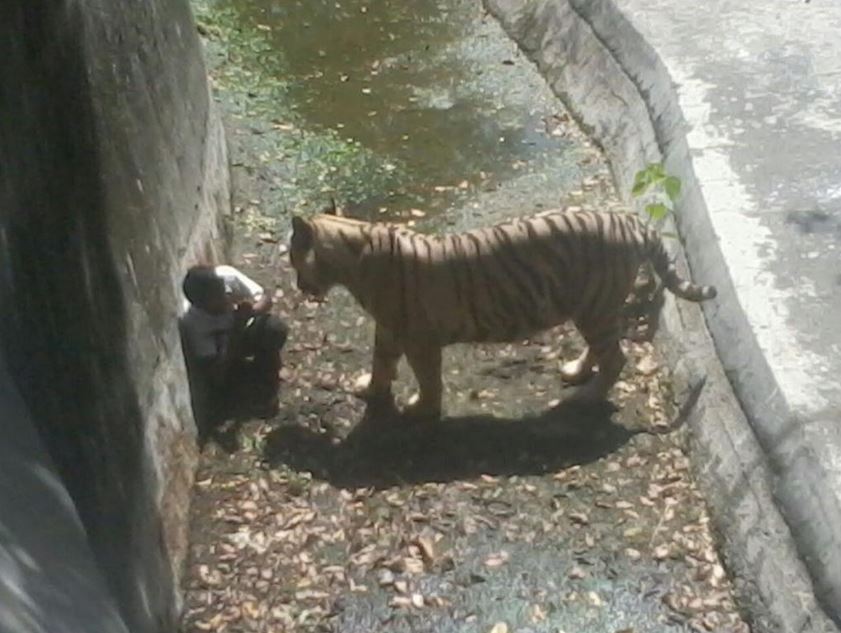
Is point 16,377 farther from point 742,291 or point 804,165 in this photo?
point 804,165

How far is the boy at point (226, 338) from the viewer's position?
5.64 m

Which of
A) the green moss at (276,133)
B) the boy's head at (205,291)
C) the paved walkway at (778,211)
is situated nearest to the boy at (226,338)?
the boy's head at (205,291)

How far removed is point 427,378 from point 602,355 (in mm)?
706

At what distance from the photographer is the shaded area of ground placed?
4895 mm

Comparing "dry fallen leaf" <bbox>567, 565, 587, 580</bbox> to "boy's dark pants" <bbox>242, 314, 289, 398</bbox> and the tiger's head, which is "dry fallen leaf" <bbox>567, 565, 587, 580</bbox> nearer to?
the tiger's head

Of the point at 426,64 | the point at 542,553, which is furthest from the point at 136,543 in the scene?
the point at 426,64

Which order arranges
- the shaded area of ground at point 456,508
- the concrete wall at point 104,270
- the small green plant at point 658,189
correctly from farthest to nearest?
the small green plant at point 658,189
the shaded area of ground at point 456,508
the concrete wall at point 104,270

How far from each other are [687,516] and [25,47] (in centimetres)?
286

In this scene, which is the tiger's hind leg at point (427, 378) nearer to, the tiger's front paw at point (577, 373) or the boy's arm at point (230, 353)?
the tiger's front paw at point (577, 373)

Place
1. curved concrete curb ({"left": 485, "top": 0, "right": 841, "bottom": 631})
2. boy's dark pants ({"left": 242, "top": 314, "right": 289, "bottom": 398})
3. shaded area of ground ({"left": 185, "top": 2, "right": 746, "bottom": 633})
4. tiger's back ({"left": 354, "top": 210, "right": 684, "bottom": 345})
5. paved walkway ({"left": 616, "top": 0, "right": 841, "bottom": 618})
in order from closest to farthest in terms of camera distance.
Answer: curved concrete curb ({"left": 485, "top": 0, "right": 841, "bottom": 631}) < paved walkway ({"left": 616, "top": 0, "right": 841, "bottom": 618}) < shaded area of ground ({"left": 185, "top": 2, "right": 746, "bottom": 633}) < tiger's back ({"left": 354, "top": 210, "right": 684, "bottom": 345}) < boy's dark pants ({"left": 242, "top": 314, "right": 289, "bottom": 398})

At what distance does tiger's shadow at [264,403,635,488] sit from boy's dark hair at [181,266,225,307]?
592mm

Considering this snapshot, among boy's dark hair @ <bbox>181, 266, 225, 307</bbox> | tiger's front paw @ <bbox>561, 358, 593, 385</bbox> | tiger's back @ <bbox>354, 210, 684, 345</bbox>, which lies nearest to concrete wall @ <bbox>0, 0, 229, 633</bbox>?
boy's dark hair @ <bbox>181, 266, 225, 307</bbox>

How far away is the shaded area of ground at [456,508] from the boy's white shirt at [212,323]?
1.15ft

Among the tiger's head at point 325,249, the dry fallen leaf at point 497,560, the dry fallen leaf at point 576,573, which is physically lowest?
the dry fallen leaf at point 576,573
